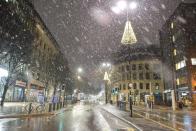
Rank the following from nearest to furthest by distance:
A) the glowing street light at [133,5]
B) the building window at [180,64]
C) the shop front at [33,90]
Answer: the glowing street light at [133,5], the shop front at [33,90], the building window at [180,64]

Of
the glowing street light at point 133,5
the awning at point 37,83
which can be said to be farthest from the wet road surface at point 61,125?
the awning at point 37,83

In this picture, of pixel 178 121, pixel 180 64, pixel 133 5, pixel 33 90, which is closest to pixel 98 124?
pixel 178 121

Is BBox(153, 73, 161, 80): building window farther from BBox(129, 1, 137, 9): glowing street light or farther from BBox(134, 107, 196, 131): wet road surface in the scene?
BBox(129, 1, 137, 9): glowing street light

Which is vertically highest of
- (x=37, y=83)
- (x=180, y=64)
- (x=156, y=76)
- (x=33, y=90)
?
(x=180, y=64)

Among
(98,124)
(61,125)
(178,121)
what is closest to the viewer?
(61,125)

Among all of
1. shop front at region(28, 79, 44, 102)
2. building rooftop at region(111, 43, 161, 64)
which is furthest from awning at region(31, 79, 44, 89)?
building rooftop at region(111, 43, 161, 64)

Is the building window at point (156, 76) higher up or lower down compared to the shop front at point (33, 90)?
higher up

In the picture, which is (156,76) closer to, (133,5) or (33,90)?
(33,90)

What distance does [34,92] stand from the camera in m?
62.9

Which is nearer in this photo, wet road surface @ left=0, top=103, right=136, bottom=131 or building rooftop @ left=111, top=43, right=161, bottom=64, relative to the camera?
wet road surface @ left=0, top=103, right=136, bottom=131

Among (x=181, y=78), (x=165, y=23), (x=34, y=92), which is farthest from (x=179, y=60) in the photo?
(x=34, y=92)

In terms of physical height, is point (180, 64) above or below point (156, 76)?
above

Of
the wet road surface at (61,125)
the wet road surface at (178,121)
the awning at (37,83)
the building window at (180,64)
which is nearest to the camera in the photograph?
the wet road surface at (61,125)

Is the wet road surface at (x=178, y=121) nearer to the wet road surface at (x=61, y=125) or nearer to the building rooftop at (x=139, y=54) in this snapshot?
the wet road surface at (x=61, y=125)
